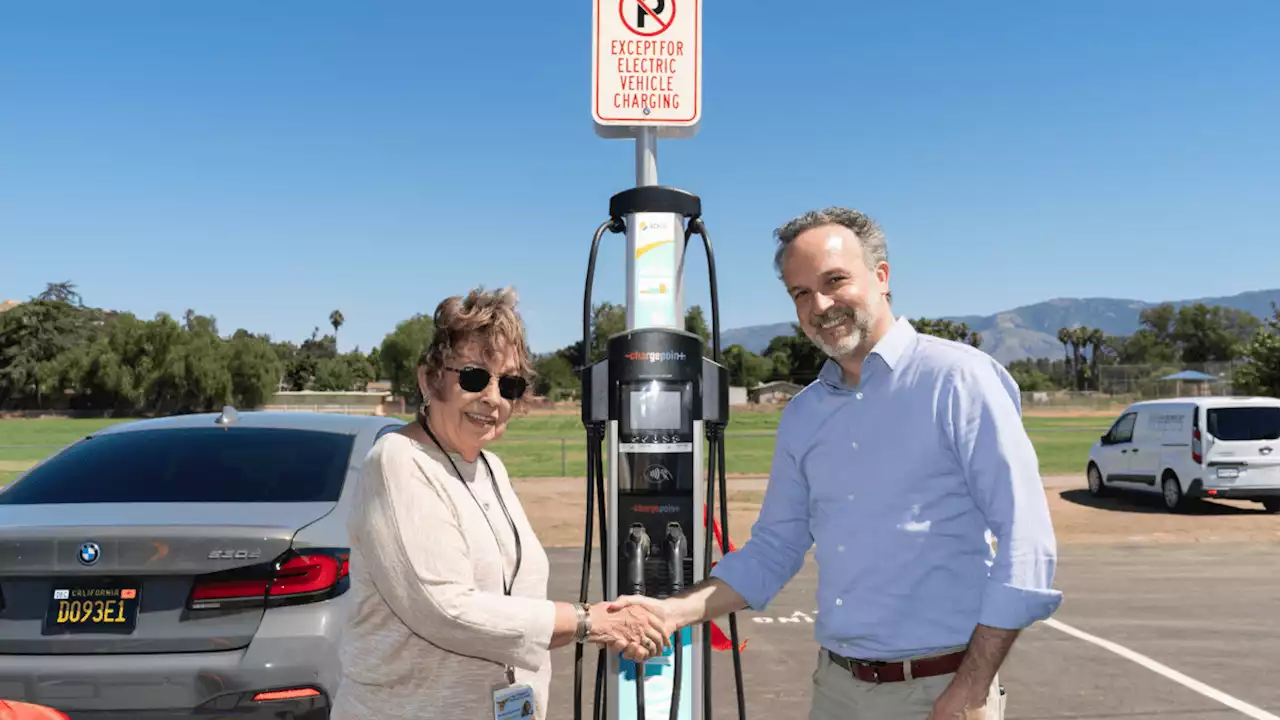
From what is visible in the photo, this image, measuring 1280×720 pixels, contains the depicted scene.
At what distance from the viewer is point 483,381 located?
2625mm

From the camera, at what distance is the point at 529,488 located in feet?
62.8

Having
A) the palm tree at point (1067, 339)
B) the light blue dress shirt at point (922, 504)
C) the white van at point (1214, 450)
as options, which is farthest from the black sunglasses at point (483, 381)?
the palm tree at point (1067, 339)

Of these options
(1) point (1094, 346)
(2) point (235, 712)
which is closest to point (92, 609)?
(2) point (235, 712)

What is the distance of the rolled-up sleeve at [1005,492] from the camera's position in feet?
7.47

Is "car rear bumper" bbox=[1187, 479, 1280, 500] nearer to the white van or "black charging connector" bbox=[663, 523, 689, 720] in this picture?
the white van

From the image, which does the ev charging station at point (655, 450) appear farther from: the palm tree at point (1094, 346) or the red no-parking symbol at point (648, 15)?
the palm tree at point (1094, 346)

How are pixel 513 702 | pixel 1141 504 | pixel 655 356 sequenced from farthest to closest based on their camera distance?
1. pixel 1141 504
2. pixel 655 356
3. pixel 513 702

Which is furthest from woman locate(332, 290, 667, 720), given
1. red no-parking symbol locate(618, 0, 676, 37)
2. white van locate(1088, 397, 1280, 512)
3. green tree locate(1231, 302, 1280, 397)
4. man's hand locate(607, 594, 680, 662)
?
green tree locate(1231, 302, 1280, 397)

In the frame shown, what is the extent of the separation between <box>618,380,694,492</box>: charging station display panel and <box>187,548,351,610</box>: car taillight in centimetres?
103

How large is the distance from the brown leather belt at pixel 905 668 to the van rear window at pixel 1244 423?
14829 mm

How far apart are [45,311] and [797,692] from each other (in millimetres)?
112494

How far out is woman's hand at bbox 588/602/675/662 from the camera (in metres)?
2.89

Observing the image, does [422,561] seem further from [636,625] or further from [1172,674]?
[1172,674]

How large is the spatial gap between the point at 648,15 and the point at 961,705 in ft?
11.1
